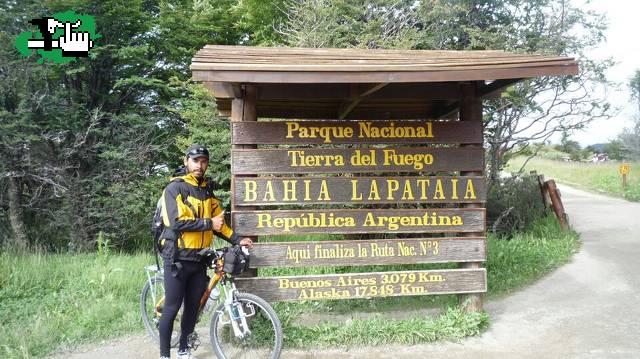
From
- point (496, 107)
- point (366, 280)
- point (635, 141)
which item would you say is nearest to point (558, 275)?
point (366, 280)

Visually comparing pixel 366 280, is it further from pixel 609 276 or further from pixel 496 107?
pixel 496 107

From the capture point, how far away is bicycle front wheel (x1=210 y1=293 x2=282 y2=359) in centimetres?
393

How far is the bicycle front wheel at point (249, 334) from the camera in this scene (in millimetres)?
3932

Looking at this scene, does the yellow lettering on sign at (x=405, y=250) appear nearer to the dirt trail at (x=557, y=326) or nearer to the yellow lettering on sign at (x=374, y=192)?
the yellow lettering on sign at (x=374, y=192)

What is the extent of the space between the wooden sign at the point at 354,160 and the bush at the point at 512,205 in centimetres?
577

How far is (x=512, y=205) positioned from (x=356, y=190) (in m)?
7.38

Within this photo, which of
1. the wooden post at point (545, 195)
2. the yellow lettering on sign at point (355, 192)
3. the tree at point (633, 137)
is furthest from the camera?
the tree at point (633, 137)

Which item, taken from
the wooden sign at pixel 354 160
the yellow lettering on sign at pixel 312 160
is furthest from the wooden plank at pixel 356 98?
the yellow lettering on sign at pixel 312 160

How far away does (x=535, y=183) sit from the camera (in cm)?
1163

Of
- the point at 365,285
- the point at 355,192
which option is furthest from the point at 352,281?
the point at 355,192

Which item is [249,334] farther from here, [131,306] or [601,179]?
[601,179]

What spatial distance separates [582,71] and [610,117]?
128 centimetres

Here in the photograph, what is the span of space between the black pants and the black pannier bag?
0.66 feet

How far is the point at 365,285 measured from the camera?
4.56m
